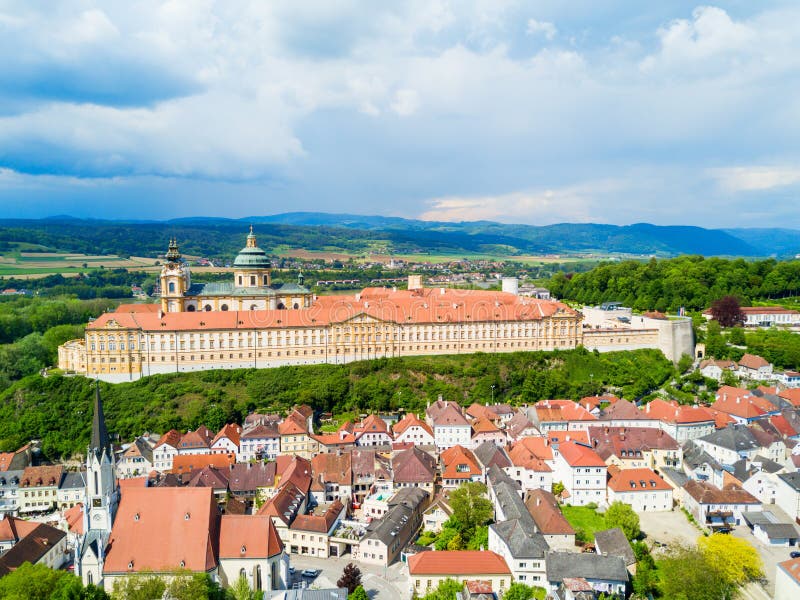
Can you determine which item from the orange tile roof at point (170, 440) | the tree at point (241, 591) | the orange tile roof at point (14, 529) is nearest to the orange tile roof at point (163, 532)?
the tree at point (241, 591)

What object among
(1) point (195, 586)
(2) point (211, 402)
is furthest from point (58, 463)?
(1) point (195, 586)

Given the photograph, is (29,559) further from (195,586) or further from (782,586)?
(782,586)

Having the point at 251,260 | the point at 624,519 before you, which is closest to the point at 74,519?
the point at 624,519

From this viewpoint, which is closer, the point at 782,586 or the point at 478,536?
the point at 782,586

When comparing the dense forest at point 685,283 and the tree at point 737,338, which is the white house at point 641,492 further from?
the dense forest at point 685,283

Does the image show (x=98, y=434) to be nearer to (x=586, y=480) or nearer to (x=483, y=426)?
(x=586, y=480)

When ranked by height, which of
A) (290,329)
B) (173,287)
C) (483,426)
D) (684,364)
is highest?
(173,287)
